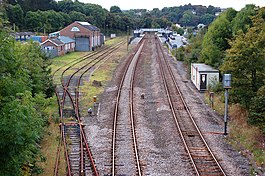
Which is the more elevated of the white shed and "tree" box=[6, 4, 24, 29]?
"tree" box=[6, 4, 24, 29]

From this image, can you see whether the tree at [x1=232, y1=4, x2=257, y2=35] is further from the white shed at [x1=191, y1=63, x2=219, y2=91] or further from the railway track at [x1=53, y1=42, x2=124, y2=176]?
the railway track at [x1=53, y1=42, x2=124, y2=176]

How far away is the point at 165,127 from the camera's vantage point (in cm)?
1838

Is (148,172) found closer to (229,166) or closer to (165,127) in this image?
(229,166)

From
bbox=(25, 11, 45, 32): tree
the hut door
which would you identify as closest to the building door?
bbox=(25, 11, 45, 32): tree

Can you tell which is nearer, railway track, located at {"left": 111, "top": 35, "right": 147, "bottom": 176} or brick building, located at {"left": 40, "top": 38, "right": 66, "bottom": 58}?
railway track, located at {"left": 111, "top": 35, "right": 147, "bottom": 176}

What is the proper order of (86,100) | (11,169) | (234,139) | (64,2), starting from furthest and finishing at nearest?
(64,2)
(86,100)
(234,139)
(11,169)

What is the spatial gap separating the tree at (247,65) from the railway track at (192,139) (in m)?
2.85

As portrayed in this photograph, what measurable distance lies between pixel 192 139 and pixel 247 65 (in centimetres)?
511

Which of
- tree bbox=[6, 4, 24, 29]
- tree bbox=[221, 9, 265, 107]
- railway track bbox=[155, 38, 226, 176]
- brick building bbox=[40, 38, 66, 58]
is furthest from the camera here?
tree bbox=[6, 4, 24, 29]

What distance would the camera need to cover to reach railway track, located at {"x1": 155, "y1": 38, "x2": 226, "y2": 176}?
43.9 ft

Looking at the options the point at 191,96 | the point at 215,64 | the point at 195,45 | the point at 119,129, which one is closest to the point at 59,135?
the point at 119,129

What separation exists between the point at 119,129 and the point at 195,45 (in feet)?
95.7

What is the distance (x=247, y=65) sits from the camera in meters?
19.0

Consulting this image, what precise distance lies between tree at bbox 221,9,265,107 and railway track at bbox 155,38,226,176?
2.85 metres
